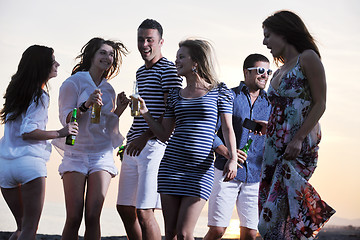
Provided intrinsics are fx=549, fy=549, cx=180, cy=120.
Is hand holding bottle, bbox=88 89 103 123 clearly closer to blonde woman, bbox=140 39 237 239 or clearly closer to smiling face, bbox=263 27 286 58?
blonde woman, bbox=140 39 237 239

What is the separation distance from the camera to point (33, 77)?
482 cm

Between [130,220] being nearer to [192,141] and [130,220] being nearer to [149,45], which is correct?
[192,141]

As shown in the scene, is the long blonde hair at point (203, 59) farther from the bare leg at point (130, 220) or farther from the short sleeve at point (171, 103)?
the bare leg at point (130, 220)

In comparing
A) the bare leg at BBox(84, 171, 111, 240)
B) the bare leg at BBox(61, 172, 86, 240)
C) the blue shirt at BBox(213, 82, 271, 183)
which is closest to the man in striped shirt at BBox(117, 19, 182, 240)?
the bare leg at BBox(84, 171, 111, 240)

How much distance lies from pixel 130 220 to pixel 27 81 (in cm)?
154

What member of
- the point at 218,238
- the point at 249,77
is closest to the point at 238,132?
the point at 249,77

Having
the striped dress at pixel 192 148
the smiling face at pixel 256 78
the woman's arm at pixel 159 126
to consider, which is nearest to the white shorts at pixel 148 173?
the woman's arm at pixel 159 126

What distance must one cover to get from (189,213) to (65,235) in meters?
1.38

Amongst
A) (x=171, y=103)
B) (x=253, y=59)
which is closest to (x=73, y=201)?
(x=171, y=103)

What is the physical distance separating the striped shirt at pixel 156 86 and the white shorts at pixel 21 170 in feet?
2.67

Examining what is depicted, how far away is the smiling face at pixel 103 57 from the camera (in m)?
4.86

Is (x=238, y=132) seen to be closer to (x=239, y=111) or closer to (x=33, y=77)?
(x=239, y=111)

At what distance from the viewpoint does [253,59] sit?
525 cm

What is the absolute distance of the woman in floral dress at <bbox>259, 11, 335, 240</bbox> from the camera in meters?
3.36
